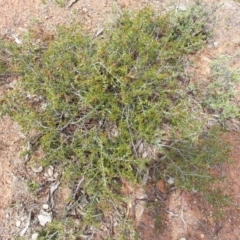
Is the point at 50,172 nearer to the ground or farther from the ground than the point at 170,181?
farther from the ground

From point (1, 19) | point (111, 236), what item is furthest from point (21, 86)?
point (111, 236)

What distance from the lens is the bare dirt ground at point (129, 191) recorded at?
2496mm

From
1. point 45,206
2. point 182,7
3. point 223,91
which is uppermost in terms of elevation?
point 182,7

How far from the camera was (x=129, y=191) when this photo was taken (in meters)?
2.60

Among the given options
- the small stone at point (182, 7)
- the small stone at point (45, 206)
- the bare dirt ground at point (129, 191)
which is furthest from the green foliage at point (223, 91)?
the small stone at point (45, 206)

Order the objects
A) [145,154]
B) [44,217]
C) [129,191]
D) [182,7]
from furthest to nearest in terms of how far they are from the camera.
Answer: [182,7] < [145,154] < [129,191] < [44,217]

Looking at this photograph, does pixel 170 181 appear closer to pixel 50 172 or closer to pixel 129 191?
pixel 129 191

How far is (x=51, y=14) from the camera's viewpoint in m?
3.32

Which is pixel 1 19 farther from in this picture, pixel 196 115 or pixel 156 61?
pixel 196 115

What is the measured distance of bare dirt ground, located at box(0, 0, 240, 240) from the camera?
2.50 m

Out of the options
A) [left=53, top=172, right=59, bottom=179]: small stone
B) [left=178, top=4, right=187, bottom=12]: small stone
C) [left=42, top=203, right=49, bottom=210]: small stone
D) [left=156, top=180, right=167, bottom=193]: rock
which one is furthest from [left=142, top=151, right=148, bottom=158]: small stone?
[left=178, top=4, right=187, bottom=12]: small stone

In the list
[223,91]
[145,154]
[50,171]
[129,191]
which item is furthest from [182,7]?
[50,171]

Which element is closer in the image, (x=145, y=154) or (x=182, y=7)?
(x=145, y=154)

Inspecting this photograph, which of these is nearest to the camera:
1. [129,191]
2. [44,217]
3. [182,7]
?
[44,217]
